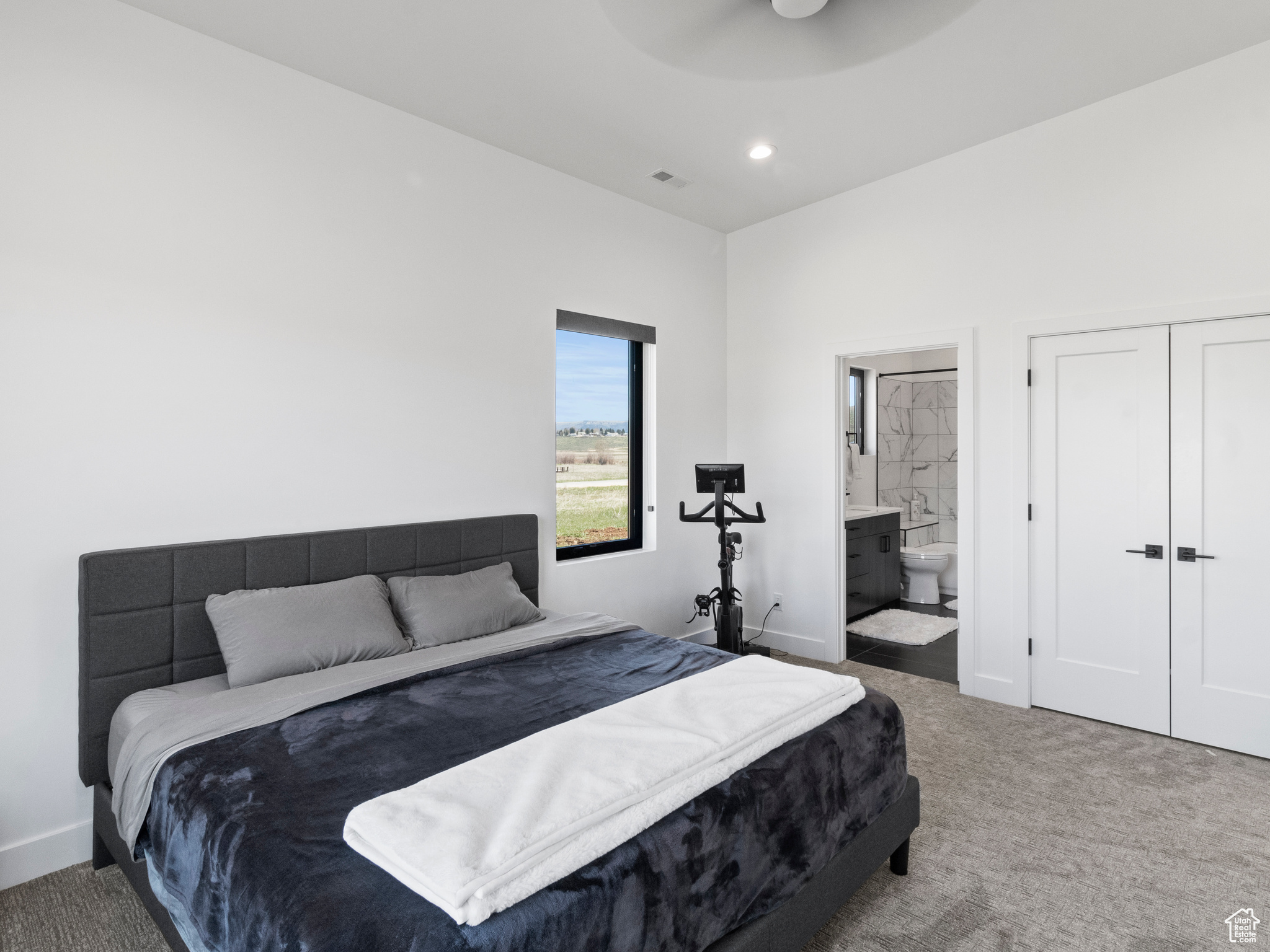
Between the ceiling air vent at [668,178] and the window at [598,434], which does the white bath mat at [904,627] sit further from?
the ceiling air vent at [668,178]

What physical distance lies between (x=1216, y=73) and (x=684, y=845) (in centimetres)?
393

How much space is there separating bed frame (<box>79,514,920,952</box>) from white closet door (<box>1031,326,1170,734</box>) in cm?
185

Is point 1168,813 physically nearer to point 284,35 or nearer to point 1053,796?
point 1053,796

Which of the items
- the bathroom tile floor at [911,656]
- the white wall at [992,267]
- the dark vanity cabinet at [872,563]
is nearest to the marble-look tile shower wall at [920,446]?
the dark vanity cabinet at [872,563]

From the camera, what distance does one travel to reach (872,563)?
5617 mm

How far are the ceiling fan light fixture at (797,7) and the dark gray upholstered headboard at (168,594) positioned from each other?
8.52 feet

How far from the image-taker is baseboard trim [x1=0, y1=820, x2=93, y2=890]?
91.7 inches

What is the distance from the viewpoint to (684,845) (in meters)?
1.53

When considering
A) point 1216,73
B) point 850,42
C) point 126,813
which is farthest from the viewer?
point 1216,73

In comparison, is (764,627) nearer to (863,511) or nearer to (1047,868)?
(863,511)

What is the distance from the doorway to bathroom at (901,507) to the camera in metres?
5.02

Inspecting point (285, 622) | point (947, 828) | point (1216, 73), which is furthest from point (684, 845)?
point (1216, 73)

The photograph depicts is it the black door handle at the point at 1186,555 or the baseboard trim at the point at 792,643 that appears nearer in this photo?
the black door handle at the point at 1186,555

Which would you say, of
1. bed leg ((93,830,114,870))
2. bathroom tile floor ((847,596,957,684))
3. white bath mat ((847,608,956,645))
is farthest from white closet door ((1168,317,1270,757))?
bed leg ((93,830,114,870))
